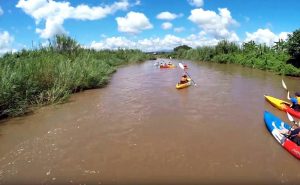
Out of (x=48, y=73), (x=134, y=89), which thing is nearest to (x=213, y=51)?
(x=134, y=89)

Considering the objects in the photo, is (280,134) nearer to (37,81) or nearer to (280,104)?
(280,104)

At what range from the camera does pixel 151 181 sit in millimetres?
6512

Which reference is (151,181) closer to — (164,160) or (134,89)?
(164,160)

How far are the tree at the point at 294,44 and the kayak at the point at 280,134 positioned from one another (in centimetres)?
1632

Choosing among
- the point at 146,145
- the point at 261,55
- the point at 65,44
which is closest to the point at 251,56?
the point at 261,55

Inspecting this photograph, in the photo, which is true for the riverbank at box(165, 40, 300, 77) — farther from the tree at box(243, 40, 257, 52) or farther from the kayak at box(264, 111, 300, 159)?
the kayak at box(264, 111, 300, 159)

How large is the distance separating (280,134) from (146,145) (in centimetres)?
394

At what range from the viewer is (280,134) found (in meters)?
8.54

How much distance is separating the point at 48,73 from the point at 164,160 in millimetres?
9160

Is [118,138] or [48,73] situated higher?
[48,73]

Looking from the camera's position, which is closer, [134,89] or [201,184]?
[201,184]

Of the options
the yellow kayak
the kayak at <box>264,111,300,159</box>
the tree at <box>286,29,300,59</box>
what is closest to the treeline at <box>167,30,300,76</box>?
the tree at <box>286,29,300,59</box>

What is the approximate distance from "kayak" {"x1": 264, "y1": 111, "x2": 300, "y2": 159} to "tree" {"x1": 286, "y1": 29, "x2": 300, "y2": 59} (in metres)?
16.3

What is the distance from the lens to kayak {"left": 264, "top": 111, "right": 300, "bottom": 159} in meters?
7.55
